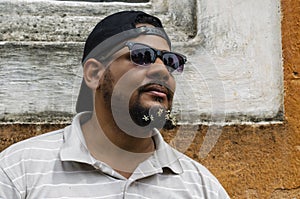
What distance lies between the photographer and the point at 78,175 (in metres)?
2.33

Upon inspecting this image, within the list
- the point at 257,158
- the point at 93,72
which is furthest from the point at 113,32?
the point at 257,158

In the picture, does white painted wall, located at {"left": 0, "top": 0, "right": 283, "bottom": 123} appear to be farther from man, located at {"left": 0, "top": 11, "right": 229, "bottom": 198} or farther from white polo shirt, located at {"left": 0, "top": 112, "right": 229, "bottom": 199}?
white polo shirt, located at {"left": 0, "top": 112, "right": 229, "bottom": 199}

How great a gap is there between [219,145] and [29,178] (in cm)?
103

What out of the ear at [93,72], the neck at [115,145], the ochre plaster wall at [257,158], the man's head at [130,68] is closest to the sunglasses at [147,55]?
the man's head at [130,68]

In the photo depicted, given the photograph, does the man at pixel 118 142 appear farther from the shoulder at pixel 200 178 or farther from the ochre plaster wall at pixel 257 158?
the ochre plaster wall at pixel 257 158

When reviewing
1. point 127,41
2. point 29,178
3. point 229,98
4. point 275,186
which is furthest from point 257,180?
point 29,178

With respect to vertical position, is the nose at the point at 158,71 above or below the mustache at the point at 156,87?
above

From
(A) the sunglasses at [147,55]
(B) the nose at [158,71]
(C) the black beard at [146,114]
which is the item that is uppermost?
(A) the sunglasses at [147,55]

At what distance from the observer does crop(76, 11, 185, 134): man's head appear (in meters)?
2.40

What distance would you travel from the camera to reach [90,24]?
305 centimetres

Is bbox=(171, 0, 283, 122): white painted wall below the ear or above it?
below

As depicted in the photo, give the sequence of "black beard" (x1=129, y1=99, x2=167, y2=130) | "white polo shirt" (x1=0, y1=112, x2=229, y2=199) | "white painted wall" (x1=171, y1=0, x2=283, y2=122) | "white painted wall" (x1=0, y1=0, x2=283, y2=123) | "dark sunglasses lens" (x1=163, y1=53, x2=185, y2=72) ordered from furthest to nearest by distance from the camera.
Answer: "white painted wall" (x1=171, y1=0, x2=283, y2=122) → "white painted wall" (x1=0, y1=0, x2=283, y2=123) → "dark sunglasses lens" (x1=163, y1=53, x2=185, y2=72) → "black beard" (x1=129, y1=99, x2=167, y2=130) → "white polo shirt" (x1=0, y1=112, x2=229, y2=199)

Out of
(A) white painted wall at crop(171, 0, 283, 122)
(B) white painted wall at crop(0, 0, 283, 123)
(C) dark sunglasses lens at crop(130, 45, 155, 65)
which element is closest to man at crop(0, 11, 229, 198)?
(C) dark sunglasses lens at crop(130, 45, 155, 65)

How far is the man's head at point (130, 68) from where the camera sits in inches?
94.6
